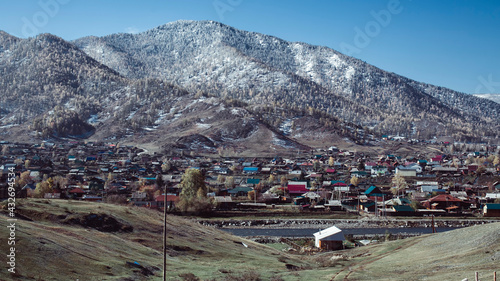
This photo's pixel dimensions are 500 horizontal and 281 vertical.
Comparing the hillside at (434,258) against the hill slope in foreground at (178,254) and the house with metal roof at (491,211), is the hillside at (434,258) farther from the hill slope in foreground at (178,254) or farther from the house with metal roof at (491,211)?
the house with metal roof at (491,211)

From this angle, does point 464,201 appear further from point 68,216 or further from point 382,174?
point 68,216

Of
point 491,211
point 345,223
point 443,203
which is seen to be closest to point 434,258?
point 345,223

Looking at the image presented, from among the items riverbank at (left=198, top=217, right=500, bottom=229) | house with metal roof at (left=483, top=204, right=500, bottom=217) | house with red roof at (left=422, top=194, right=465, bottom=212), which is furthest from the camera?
house with red roof at (left=422, top=194, right=465, bottom=212)

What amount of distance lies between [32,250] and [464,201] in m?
76.9

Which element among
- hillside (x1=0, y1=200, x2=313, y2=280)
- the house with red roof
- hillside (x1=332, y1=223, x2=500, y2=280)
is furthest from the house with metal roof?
hillside (x1=0, y1=200, x2=313, y2=280)

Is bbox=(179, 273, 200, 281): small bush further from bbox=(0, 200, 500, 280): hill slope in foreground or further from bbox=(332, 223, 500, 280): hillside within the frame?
bbox=(332, 223, 500, 280): hillside

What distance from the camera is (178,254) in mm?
31500

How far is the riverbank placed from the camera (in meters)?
67.4

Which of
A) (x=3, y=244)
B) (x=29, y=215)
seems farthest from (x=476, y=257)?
(x=29, y=215)

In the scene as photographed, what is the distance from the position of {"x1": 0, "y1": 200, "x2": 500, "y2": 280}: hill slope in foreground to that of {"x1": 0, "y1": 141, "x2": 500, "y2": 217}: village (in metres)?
21.0

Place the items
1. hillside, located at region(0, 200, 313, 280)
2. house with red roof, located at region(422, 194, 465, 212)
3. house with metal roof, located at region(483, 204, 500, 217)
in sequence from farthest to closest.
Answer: house with red roof, located at region(422, 194, 465, 212) < house with metal roof, located at region(483, 204, 500, 217) < hillside, located at region(0, 200, 313, 280)

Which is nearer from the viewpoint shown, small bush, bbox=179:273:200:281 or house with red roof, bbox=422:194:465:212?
small bush, bbox=179:273:200:281

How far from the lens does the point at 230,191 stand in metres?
94.1

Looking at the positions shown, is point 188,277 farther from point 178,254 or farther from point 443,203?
point 443,203
